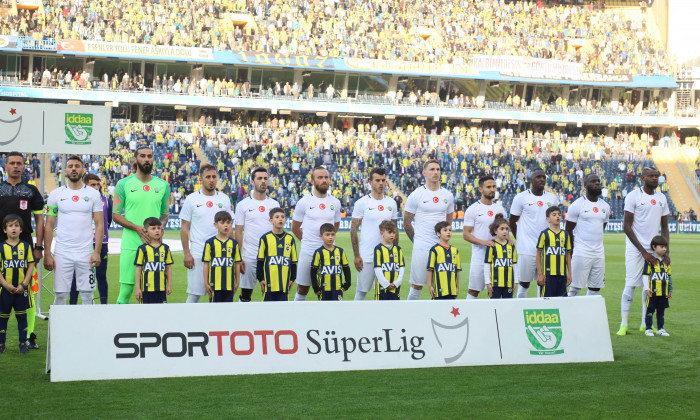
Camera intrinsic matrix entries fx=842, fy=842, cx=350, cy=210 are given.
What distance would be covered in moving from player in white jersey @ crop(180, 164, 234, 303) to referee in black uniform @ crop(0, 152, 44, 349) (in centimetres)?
158

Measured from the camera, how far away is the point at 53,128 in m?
11.1

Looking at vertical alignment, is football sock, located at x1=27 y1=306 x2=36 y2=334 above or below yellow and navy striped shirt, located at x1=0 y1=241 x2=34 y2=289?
below

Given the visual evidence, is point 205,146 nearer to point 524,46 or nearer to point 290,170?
point 290,170

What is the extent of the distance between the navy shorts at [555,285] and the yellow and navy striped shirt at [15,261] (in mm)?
6118

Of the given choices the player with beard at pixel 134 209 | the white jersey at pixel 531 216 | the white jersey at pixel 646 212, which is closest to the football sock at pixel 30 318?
the player with beard at pixel 134 209

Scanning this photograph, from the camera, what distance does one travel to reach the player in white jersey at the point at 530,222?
10992mm

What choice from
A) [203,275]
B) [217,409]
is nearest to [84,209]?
[203,275]

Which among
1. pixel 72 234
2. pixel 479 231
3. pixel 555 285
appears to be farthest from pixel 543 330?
pixel 72 234

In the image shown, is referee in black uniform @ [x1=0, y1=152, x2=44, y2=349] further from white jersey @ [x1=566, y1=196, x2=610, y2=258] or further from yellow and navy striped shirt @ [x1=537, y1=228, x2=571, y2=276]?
white jersey @ [x1=566, y1=196, x2=610, y2=258]

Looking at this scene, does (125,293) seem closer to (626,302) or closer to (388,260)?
(388,260)

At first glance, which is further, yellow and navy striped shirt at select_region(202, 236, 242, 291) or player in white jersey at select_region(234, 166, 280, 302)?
player in white jersey at select_region(234, 166, 280, 302)

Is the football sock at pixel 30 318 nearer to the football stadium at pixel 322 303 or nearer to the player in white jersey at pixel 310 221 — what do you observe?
the football stadium at pixel 322 303

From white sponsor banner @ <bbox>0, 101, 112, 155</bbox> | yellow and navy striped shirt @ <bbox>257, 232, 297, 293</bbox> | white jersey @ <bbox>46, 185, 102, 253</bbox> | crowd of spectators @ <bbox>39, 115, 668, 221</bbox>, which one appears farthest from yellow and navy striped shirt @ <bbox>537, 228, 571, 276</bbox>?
crowd of spectators @ <bbox>39, 115, 668, 221</bbox>

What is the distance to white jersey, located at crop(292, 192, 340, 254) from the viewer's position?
10281 mm
